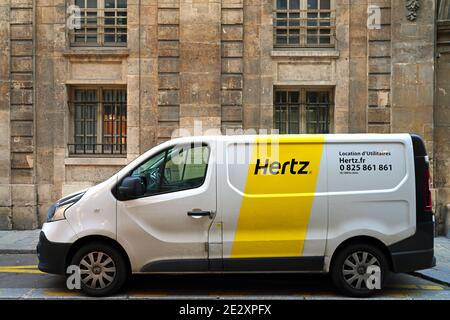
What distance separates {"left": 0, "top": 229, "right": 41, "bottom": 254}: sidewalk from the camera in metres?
8.59

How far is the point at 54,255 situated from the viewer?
5.70 metres

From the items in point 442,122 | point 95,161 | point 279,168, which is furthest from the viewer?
point 95,161

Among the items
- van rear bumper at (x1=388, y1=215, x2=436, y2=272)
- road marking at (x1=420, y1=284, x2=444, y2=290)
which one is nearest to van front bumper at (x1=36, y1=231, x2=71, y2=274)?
van rear bumper at (x1=388, y1=215, x2=436, y2=272)

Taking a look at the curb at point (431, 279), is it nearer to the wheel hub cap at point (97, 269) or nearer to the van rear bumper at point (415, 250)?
the van rear bumper at point (415, 250)

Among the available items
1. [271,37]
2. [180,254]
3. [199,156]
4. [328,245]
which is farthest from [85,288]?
[271,37]

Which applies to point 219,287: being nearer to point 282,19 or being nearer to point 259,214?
point 259,214

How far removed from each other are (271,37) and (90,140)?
5309 mm

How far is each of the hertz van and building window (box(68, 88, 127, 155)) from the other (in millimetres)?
5599

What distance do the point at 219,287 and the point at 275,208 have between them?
1521 mm

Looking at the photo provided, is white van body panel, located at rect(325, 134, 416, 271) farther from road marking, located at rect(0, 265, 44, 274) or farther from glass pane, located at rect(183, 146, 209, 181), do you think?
road marking, located at rect(0, 265, 44, 274)

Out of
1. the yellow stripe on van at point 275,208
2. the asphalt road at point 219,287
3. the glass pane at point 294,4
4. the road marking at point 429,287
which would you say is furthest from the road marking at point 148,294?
the glass pane at point 294,4

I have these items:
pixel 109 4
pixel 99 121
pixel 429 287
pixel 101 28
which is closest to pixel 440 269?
pixel 429 287

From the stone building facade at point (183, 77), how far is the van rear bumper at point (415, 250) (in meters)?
5.26

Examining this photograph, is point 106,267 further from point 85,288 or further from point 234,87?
point 234,87
